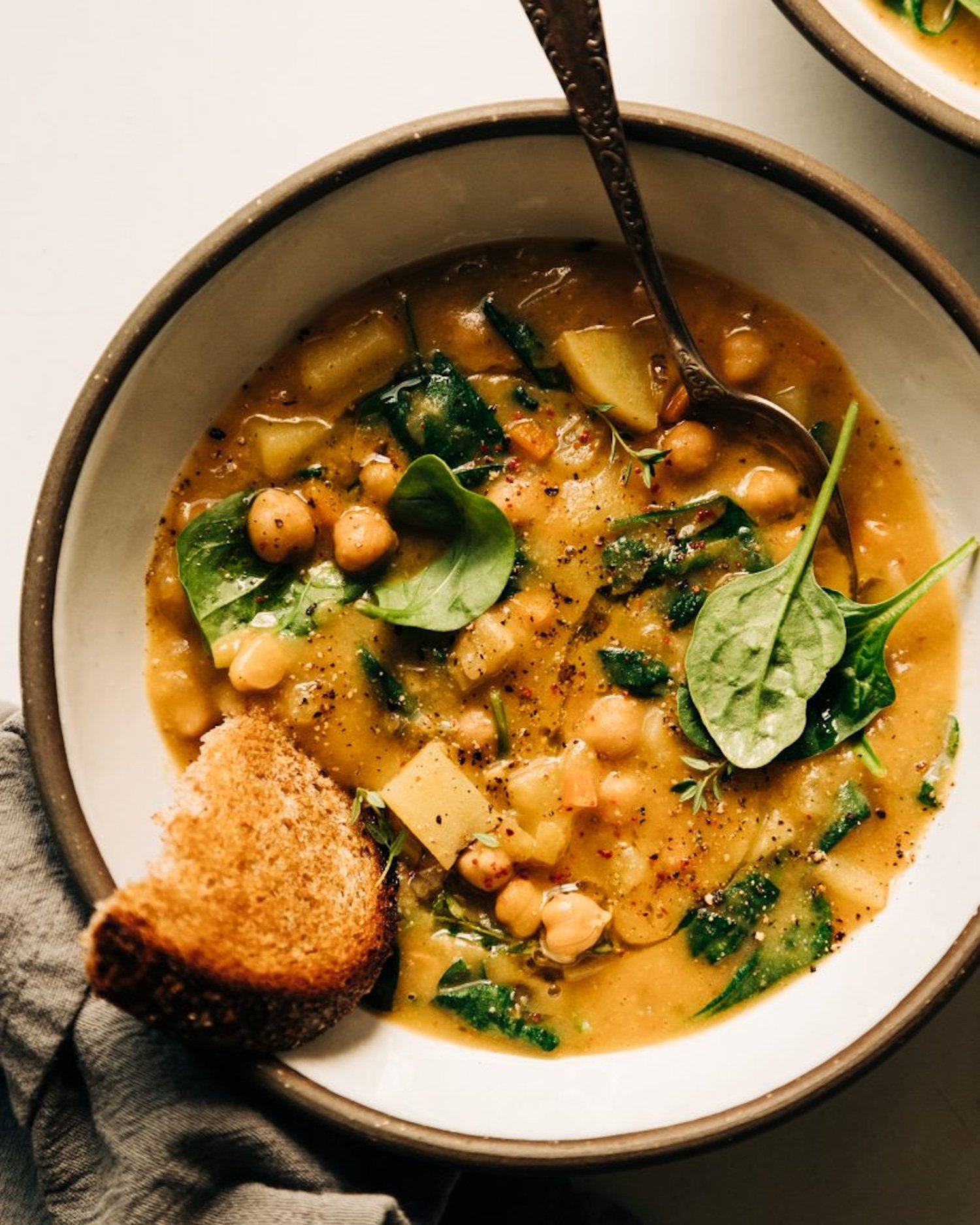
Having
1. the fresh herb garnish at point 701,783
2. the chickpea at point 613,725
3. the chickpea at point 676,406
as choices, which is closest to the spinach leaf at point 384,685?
the chickpea at point 613,725

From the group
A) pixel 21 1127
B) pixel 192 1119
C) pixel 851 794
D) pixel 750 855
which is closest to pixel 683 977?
pixel 750 855

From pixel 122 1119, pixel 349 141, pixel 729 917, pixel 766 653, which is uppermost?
pixel 349 141

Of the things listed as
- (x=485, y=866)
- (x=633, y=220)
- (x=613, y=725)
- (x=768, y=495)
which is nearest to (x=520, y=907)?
(x=485, y=866)

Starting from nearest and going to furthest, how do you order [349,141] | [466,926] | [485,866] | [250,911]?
[250,911]
[485,866]
[466,926]
[349,141]

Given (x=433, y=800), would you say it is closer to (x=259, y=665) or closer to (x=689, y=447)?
(x=259, y=665)

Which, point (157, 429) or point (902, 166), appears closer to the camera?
point (157, 429)

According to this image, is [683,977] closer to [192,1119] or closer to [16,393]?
[192,1119]
